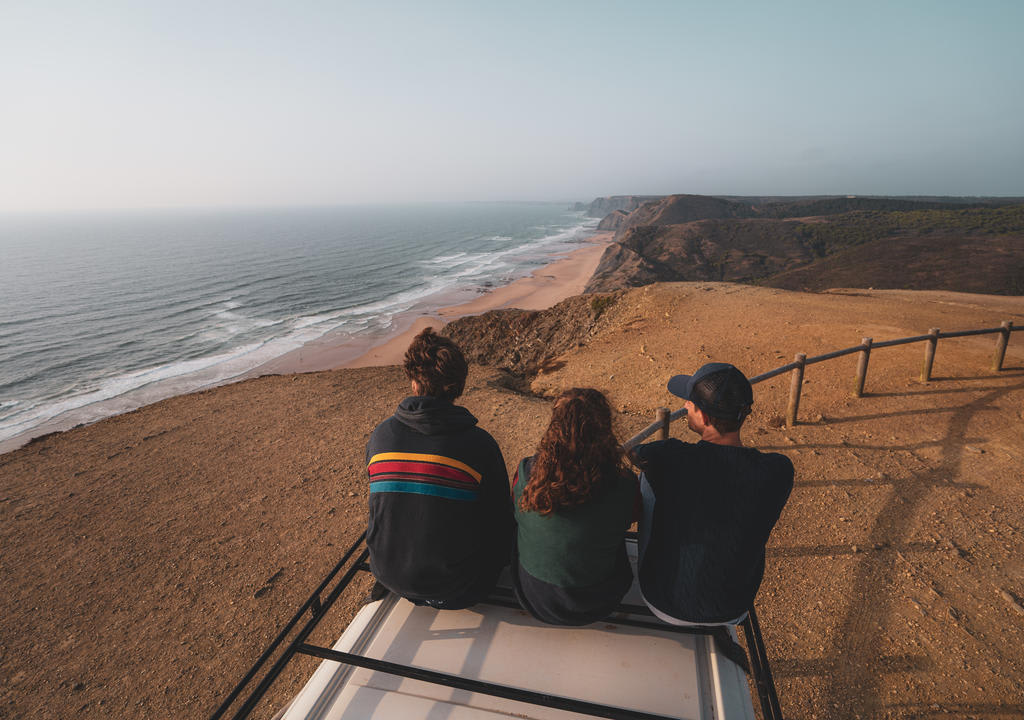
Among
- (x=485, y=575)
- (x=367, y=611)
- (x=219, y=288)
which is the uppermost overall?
(x=485, y=575)

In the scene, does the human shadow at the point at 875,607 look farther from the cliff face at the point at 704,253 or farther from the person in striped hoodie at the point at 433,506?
the cliff face at the point at 704,253

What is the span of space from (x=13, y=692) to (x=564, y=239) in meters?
107

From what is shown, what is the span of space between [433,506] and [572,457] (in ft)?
2.80

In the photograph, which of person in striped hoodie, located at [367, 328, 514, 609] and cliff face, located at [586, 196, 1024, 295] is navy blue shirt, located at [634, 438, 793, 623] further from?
cliff face, located at [586, 196, 1024, 295]

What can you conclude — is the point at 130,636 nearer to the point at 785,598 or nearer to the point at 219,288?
the point at 785,598

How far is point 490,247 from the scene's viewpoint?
88375mm

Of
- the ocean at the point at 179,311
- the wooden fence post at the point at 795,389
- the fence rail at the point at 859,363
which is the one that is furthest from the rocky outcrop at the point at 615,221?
the wooden fence post at the point at 795,389

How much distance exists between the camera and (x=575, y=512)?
233cm

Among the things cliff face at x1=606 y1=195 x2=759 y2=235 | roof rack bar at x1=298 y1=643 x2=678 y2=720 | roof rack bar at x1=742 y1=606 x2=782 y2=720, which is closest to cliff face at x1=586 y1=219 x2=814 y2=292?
cliff face at x1=606 y1=195 x2=759 y2=235

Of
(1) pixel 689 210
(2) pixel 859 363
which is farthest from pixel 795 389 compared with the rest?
(1) pixel 689 210

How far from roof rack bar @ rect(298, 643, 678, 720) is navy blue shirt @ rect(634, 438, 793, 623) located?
672 mm

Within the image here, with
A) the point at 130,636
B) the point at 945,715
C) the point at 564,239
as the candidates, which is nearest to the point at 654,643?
the point at 945,715

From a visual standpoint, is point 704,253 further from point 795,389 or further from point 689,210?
point 795,389

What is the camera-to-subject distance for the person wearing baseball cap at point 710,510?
2.33 metres
